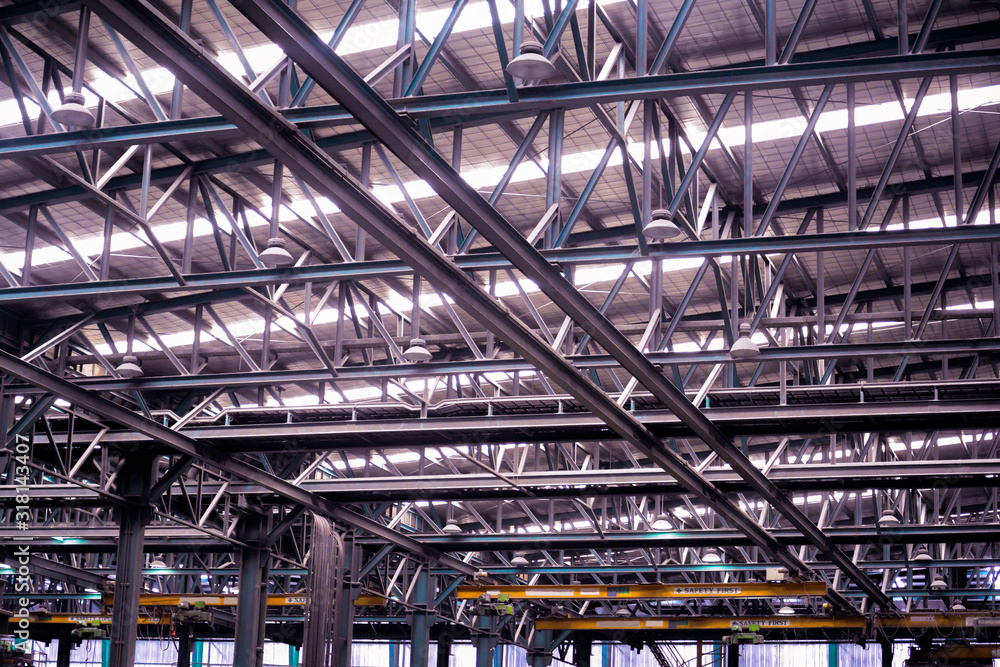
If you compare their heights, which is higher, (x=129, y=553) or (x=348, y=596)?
(x=129, y=553)

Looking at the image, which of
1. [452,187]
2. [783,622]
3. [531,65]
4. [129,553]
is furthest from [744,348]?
[783,622]

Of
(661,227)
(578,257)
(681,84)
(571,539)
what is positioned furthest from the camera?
(571,539)

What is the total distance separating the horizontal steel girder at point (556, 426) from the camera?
2333 cm

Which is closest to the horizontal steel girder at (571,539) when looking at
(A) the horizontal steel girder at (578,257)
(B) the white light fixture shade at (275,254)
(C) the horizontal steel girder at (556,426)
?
(C) the horizontal steel girder at (556,426)

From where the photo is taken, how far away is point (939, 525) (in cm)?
3256

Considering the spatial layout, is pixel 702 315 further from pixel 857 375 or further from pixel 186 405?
pixel 186 405

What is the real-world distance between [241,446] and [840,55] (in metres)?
16.0

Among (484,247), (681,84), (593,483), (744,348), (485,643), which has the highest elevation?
(484,247)

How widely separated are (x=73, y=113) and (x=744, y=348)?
35.9 feet

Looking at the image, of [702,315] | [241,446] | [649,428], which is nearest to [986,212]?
[702,315]

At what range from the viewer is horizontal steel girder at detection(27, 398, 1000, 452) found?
918 inches

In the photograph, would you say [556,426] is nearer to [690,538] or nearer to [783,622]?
[690,538]

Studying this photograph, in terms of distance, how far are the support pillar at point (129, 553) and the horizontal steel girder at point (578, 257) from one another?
8.74 meters

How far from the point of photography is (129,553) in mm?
27234
